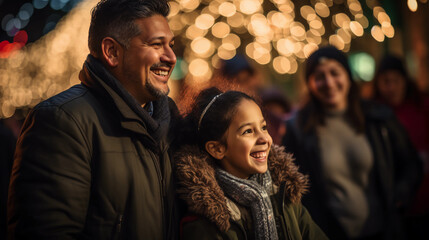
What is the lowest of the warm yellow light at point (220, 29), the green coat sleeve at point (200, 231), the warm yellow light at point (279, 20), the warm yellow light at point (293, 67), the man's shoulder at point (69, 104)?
the warm yellow light at point (293, 67)

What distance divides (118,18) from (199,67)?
8653 millimetres

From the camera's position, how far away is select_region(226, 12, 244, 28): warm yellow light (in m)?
8.14

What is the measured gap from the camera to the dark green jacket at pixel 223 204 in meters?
2.10

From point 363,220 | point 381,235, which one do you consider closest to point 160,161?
point 363,220

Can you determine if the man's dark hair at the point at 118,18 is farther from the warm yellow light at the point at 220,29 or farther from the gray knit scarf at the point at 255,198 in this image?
the warm yellow light at the point at 220,29

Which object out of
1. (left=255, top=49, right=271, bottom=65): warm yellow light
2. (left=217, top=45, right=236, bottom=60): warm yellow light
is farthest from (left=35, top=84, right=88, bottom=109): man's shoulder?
(left=255, top=49, right=271, bottom=65): warm yellow light

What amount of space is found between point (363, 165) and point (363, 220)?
0.46 metres

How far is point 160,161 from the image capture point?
223cm

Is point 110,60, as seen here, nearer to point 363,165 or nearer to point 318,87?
point 318,87

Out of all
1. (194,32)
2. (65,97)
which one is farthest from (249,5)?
(65,97)

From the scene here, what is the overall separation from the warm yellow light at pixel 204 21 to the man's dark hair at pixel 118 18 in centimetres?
599

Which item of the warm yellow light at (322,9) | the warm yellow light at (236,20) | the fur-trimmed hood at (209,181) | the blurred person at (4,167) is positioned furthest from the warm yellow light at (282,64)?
the fur-trimmed hood at (209,181)

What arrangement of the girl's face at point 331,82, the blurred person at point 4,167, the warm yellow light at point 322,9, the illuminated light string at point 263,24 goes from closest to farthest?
the girl's face at point 331,82, the blurred person at point 4,167, the warm yellow light at point 322,9, the illuminated light string at point 263,24

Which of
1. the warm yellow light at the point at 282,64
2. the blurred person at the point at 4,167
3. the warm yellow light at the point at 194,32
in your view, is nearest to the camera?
the blurred person at the point at 4,167
